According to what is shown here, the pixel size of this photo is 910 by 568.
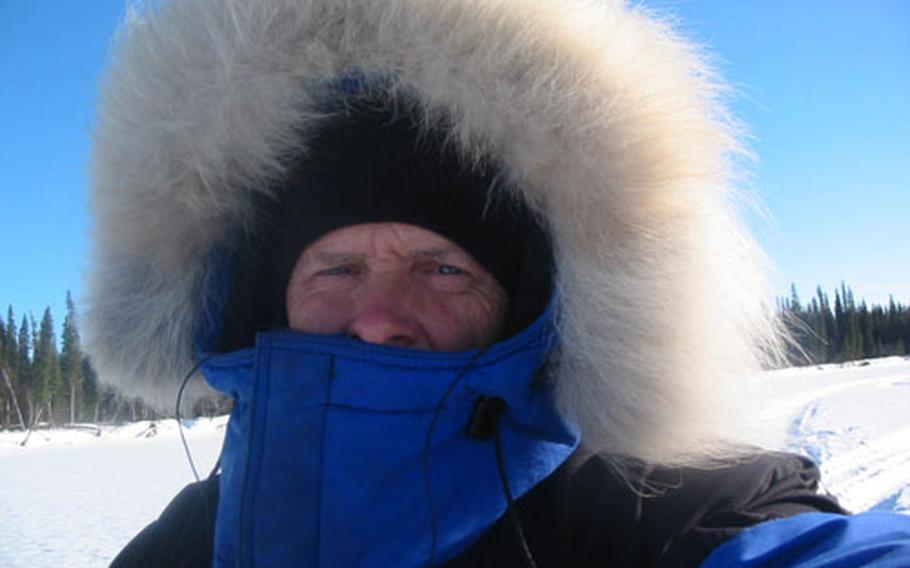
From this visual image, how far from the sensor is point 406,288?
1497 millimetres

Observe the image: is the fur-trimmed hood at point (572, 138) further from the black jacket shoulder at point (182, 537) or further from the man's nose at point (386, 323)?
the black jacket shoulder at point (182, 537)

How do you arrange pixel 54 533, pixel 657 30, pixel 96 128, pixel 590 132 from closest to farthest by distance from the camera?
pixel 590 132, pixel 657 30, pixel 96 128, pixel 54 533

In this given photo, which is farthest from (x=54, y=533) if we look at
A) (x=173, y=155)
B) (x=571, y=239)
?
(x=571, y=239)

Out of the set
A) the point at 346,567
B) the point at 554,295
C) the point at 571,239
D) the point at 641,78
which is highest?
the point at 641,78

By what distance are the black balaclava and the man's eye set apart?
53 millimetres

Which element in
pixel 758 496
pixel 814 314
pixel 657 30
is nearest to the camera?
pixel 758 496

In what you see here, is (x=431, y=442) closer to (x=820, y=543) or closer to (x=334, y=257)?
(x=334, y=257)

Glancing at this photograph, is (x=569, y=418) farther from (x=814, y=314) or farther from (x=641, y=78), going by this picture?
(x=814, y=314)

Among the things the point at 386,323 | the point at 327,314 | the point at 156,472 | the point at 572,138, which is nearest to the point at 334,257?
the point at 327,314

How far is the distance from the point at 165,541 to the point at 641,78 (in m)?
1.72

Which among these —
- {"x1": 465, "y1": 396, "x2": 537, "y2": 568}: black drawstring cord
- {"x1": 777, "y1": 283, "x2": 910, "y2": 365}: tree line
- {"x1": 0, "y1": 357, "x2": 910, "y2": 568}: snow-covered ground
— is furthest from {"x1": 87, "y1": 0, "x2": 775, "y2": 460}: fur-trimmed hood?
{"x1": 777, "y1": 283, "x2": 910, "y2": 365}: tree line

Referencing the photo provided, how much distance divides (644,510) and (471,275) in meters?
0.66

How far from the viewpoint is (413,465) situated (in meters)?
1.19

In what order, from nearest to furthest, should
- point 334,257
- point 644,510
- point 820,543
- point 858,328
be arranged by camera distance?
point 820,543 < point 644,510 < point 334,257 < point 858,328
